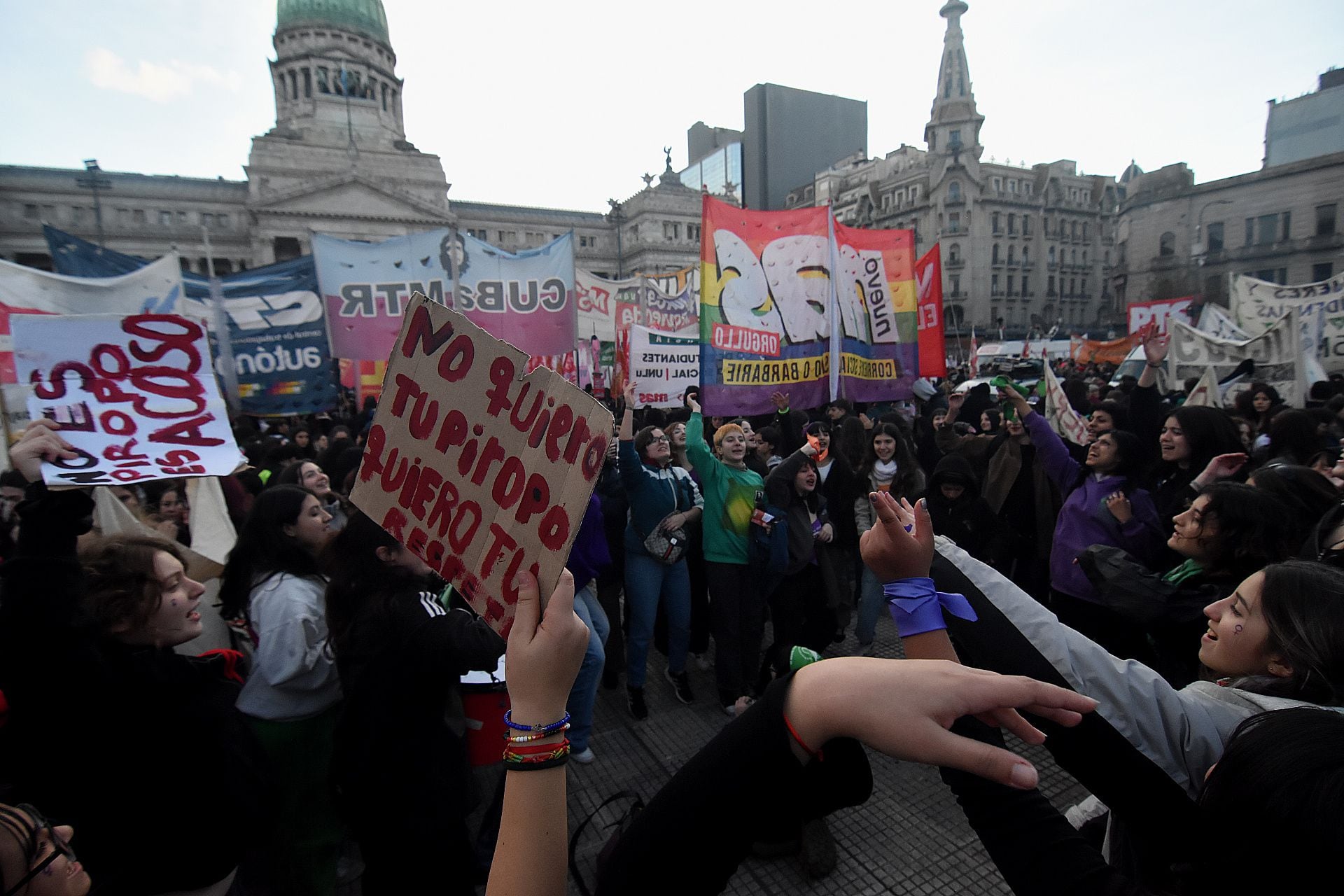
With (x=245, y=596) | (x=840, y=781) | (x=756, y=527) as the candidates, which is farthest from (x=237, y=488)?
(x=840, y=781)

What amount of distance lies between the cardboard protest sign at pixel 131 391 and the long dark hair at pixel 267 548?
1.93 feet

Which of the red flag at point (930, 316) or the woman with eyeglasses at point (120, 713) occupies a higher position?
the red flag at point (930, 316)

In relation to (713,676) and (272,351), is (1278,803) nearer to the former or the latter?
(713,676)

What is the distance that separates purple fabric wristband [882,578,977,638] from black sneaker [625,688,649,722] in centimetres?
345

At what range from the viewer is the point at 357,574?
2.24 metres

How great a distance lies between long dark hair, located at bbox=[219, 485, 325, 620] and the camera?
103 inches

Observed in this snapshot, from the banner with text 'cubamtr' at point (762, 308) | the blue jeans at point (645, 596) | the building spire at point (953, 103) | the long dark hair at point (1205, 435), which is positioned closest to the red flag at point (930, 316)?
the banner with text 'cubamtr' at point (762, 308)

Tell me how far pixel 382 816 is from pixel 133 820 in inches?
26.1

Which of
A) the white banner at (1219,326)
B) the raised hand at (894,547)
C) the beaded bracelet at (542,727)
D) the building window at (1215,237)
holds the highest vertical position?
the building window at (1215,237)

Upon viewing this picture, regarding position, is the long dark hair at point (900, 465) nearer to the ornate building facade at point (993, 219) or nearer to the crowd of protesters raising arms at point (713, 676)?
the crowd of protesters raising arms at point (713, 676)

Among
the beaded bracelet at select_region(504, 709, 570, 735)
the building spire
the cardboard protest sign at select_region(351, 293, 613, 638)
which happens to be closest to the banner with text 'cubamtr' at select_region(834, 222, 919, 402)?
the cardboard protest sign at select_region(351, 293, 613, 638)

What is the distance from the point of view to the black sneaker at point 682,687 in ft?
14.8

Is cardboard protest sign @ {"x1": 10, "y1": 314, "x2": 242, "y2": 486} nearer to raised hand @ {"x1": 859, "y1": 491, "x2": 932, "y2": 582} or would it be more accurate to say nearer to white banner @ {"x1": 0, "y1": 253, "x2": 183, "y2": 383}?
white banner @ {"x1": 0, "y1": 253, "x2": 183, "y2": 383}

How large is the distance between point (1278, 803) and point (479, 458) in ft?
4.75
